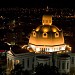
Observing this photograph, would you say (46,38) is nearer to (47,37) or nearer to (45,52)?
(47,37)

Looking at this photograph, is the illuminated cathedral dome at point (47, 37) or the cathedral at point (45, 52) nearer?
the cathedral at point (45, 52)

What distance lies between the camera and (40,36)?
8656 centimetres

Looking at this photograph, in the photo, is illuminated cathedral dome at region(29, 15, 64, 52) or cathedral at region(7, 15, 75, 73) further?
illuminated cathedral dome at region(29, 15, 64, 52)

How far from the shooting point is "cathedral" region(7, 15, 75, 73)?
272 ft

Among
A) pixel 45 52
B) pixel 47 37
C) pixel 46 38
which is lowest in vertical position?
pixel 45 52

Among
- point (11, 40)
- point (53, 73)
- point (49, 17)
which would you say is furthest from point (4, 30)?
point (53, 73)

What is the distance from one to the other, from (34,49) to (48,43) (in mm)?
3240

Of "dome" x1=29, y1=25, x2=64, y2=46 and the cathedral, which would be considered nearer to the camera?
the cathedral

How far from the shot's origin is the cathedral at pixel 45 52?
3263 inches

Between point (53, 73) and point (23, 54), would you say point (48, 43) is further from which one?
point (53, 73)

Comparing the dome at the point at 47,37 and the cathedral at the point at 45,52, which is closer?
the cathedral at the point at 45,52

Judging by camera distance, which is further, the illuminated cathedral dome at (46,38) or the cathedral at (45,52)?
the illuminated cathedral dome at (46,38)

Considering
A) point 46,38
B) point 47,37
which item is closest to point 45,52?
point 46,38

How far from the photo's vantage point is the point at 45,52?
8500 centimetres
